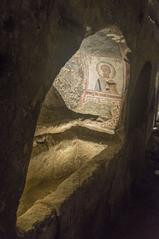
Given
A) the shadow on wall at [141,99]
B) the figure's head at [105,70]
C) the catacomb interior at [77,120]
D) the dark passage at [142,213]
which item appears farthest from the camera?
the shadow on wall at [141,99]

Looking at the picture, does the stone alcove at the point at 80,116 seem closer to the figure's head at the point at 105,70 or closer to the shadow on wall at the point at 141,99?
the figure's head at the point at 105,70

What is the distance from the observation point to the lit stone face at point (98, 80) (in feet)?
15.1

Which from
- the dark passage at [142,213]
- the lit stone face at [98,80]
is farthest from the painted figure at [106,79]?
the dark passage at [142,213]

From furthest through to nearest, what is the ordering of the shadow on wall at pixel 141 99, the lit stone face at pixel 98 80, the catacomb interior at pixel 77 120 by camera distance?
the shadow on wall at pixel 141 99
the lit stone face at pixel 98 80
the catacomb interior at pixel 77 120

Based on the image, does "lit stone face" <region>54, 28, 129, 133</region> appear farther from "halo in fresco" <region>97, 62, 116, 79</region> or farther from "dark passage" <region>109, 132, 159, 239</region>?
"dark passage" <region>109, 132, 159, 239</region>

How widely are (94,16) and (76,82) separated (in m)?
2.18

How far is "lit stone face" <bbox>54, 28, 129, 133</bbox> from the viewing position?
4.60 meters

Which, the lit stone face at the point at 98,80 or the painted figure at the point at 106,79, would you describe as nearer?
the lit stone face at the point at 98,80

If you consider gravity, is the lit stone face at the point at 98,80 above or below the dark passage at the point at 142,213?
above

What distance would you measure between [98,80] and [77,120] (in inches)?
30.3

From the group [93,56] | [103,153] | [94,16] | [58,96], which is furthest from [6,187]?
[58,96]

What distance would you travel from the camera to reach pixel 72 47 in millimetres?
2789

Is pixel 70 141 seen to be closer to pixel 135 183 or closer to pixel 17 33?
pixel 135 183

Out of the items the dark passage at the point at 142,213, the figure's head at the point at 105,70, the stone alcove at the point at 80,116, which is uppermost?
the figure's head at the point at 105,70
